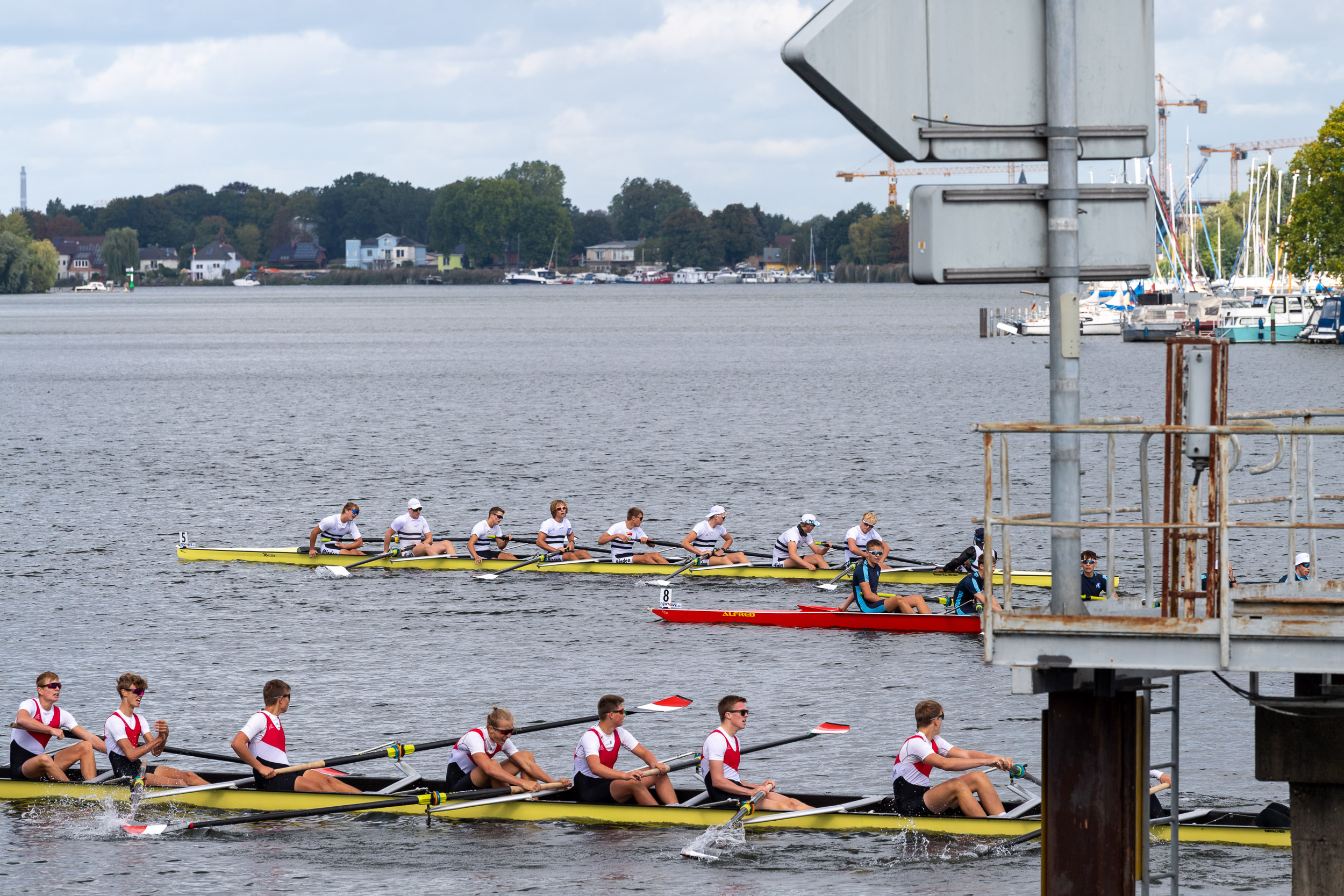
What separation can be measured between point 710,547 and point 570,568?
2921mm

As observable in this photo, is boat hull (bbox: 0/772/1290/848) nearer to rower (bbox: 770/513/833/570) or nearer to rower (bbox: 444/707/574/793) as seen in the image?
rower (bbox: 444/707/574/793)

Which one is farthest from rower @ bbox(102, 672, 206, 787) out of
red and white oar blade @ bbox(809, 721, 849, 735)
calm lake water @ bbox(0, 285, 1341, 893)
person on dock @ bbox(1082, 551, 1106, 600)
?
person on dock @ bbox(1082, 551, 1106, 600)

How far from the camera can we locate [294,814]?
16.9 metres

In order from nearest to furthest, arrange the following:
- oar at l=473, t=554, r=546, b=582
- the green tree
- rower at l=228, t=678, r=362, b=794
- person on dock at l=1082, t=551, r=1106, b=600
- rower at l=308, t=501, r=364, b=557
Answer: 1. rower at l=228, t=678, r=362, b=794
2. person on dock at l=1082, t=551, r=1106, b=600
3. oar at l=473, t=554, r=546, b=582
4. rower at l=308, t=501, r=364, b=557
5. the green tree

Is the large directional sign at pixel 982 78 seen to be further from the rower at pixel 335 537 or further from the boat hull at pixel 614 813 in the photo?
the rower at pixel 335 537

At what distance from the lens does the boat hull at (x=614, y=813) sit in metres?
15.7

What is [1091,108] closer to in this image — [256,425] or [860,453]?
[860,453]

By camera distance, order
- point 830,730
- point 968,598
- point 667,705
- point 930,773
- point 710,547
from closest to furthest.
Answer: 1. point 930,773
2. point 830,730
3. point 667,705
4. point 968,598
5. point 710,547

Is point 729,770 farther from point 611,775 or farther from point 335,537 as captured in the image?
point 335,537

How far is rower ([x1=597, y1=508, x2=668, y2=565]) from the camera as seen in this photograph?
31.8 m

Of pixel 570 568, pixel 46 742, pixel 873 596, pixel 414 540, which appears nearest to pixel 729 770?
pixel 46 742

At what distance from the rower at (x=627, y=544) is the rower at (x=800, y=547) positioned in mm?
2762

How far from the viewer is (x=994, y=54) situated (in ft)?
22.3

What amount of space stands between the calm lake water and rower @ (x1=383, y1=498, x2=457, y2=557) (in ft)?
2.60
